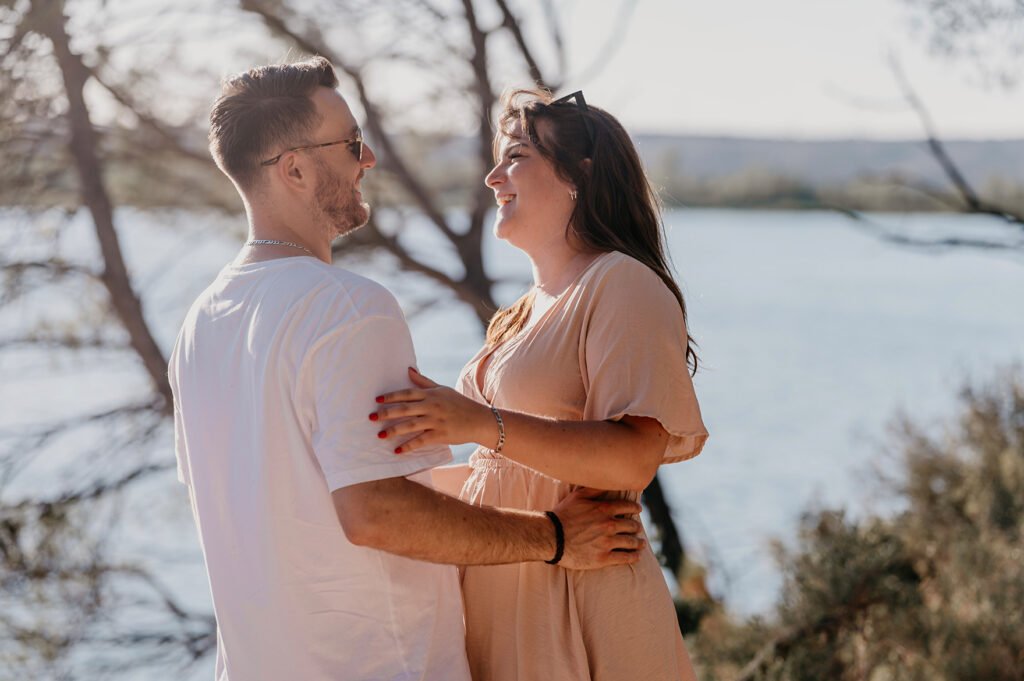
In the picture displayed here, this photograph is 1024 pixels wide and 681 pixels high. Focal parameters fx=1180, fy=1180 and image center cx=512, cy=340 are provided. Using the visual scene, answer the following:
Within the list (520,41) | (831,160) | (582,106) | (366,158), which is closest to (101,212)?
(520,41)

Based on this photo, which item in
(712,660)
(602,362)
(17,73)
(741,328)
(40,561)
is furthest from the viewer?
(741,328)

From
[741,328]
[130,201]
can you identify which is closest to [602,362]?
[130,201]

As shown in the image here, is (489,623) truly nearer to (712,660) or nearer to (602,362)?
(602,362)

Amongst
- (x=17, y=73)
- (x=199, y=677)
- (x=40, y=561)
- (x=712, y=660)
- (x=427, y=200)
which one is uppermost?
(x=17, y=73)

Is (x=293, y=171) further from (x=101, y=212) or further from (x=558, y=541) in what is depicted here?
(x=101, y=212)

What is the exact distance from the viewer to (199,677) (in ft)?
20.8

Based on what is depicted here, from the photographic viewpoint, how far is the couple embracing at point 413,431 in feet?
5.16

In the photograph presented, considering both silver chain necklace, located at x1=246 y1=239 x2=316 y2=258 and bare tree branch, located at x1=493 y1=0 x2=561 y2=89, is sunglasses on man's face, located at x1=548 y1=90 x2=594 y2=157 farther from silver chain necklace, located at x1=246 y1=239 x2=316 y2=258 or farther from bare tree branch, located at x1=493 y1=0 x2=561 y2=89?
bare tree branch, located at x1=493 y1=0 x2=561 y2=89

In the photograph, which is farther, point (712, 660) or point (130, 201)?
point (130, 201)

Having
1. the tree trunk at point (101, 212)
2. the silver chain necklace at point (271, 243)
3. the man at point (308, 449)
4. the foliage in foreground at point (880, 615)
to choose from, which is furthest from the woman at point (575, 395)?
the tree trunk at point (101, 212)

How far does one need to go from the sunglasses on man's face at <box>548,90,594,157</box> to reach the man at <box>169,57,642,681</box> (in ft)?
1.51

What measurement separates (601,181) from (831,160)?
6.01 metres

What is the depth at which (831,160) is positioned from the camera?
25.2 feet

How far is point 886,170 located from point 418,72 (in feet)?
11.0
